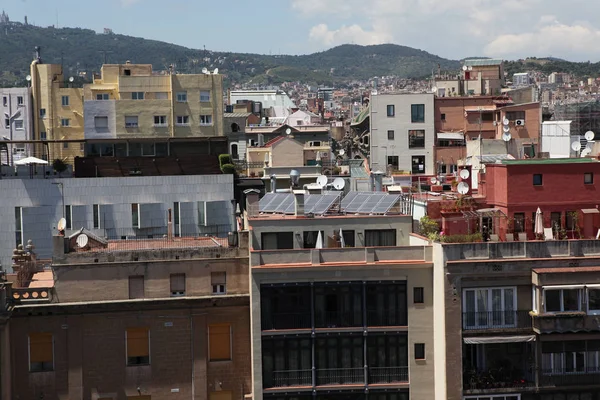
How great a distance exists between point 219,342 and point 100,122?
30807 millimetres

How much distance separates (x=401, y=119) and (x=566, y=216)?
4028cm

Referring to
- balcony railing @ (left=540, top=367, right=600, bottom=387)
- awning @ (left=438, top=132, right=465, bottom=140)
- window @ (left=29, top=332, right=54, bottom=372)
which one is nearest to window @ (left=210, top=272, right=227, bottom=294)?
window @ (left=29, top=332, right=54, bottom=372)

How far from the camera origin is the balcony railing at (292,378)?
4256 cm

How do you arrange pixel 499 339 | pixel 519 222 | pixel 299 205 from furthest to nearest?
pixel 519 222, pixel 299 205, pixel 499 339

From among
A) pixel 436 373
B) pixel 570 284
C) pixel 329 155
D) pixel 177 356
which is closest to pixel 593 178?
pixel 570 284

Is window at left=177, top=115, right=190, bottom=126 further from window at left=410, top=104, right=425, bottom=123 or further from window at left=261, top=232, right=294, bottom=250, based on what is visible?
window at left=261, top=232, right=294, bottom=250

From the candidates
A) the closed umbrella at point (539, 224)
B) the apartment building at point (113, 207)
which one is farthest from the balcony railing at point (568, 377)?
the apartment building at point (113, 207)

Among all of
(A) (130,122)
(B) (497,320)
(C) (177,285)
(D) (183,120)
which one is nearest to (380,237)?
(B) (497,320)

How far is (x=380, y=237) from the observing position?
1777 inches

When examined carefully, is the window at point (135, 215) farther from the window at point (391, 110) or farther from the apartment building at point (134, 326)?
the window at point (391, 110)

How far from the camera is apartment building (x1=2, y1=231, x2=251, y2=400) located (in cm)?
4250

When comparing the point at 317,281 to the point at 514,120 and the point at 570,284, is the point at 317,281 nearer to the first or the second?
the point at 570,284

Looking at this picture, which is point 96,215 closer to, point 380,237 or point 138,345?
point 138,345

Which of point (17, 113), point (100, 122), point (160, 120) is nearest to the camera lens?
point (100, 122)
